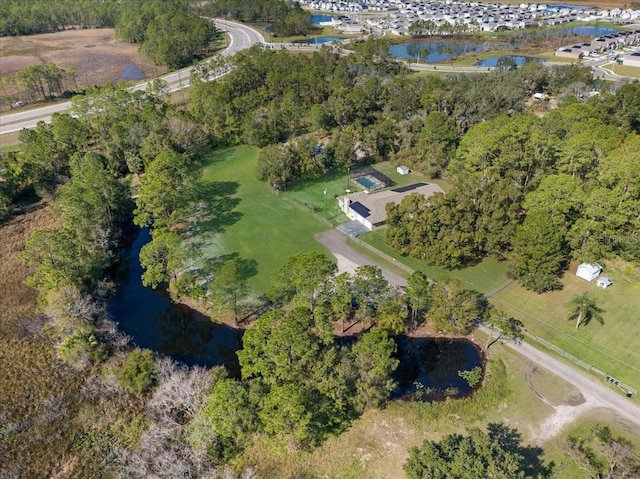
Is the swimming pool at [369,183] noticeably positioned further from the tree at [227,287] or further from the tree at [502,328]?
the tree at [227,287]

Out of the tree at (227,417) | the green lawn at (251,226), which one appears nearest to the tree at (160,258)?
the green lawn at (251,226)

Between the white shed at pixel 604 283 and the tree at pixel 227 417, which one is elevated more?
the tree at pixel 227 417

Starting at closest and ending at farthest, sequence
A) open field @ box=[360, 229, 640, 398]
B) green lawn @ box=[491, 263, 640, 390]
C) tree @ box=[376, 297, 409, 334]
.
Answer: green lawn @ box=[491, 263, 640, 390] → open field @ box=[360, 229, 640, 398] → tree @ box=[376, 297, 409, 334]

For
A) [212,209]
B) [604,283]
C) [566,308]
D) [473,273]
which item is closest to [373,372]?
[473,273]

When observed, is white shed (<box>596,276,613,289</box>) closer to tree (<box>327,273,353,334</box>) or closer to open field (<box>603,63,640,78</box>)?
tree (<box>327,273,353,334</box>)

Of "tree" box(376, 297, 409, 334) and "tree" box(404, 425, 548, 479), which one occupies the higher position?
"tree" box(404, 425, 548, 479)

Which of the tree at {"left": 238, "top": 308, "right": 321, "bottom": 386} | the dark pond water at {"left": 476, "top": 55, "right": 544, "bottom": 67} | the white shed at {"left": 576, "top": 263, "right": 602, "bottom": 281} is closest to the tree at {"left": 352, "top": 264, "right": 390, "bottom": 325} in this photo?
the tree at {"left": 238, "top": 308, "right": 321, "bottom": 386}

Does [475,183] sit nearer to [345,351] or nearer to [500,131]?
[500,131]
